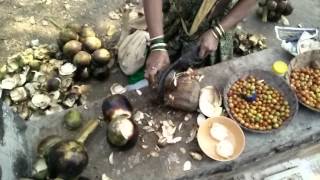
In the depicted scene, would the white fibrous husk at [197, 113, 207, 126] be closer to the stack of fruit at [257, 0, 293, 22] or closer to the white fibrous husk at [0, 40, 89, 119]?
the white fibrous husk at [0, 40, 89, 119]

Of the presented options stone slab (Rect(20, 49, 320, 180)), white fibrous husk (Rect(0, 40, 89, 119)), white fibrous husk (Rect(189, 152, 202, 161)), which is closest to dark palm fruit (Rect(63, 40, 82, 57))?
white fibrous husk (Rect(0, 40, 89, 119))

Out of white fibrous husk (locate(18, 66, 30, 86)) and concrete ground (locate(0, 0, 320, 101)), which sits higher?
concrete ground (locate(0, 0, 320, 101))

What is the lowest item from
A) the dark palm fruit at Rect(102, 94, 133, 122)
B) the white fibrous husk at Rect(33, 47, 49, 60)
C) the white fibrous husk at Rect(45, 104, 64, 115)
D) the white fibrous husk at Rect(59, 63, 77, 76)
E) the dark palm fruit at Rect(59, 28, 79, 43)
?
the white fibrous husk at Rect(45, 104, 64, 115)

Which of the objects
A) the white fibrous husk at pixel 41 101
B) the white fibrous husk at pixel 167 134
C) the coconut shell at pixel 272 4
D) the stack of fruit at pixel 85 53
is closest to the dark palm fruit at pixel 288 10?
the coconut shell at pixel 272 4

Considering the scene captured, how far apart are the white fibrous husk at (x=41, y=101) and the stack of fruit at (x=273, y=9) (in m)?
2.33

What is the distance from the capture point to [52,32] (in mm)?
4227

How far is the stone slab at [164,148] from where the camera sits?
269cm

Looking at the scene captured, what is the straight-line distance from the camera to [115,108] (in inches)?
108

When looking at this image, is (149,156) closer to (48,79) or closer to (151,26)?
(151,26)

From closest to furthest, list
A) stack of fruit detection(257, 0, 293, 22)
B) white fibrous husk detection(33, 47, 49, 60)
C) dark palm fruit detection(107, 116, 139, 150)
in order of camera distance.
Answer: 1. dark palm fruit detection(107, 116, 139, 150)
2. white fibrous husk detection(33, 47, 49, 60)
3. stack of fruit detection(257, 0, 293, 22)

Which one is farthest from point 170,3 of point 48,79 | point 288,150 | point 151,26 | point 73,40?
point 288,150

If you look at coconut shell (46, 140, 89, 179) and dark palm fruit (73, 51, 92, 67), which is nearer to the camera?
coconut shell (46, 140, 89, 179)

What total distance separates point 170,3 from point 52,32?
54.3 inches

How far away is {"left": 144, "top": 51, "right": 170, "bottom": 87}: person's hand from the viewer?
270 cm
